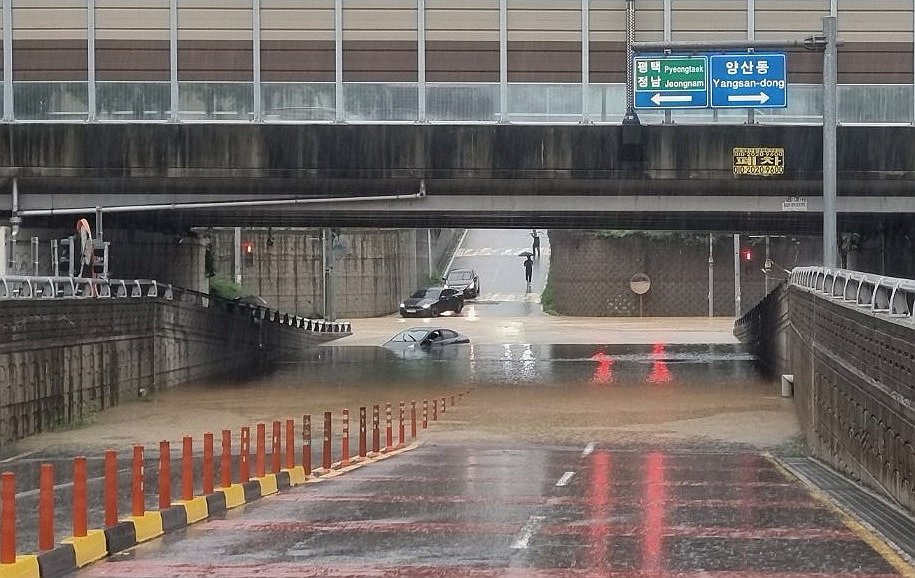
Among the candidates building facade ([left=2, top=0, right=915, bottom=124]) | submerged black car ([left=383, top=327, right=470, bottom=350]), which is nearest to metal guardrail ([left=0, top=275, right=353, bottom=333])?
building facade ([left=2, top=0, right=915, bottom=124])

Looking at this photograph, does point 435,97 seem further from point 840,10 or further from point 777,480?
point 777,480

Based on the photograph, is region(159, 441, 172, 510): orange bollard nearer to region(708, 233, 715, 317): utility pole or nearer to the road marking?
the road marking

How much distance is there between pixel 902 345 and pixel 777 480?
14.7ft

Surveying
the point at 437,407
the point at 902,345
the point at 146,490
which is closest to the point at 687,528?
the point at 902,345

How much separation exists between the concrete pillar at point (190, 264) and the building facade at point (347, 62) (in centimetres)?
1529

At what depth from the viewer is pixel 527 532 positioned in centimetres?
1387

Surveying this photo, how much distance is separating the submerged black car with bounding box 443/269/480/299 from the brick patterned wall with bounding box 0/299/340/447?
40373 mm

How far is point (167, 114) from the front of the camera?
36.2m

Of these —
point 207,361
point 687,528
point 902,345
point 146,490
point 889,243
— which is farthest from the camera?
point 889,243

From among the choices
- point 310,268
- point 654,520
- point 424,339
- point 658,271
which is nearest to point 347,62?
point 424,339

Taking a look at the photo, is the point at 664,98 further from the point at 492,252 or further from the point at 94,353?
the point at 492,252

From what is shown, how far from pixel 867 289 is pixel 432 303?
197 feet

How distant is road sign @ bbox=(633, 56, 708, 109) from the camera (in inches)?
1337

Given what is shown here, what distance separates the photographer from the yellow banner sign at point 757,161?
35312 mm
